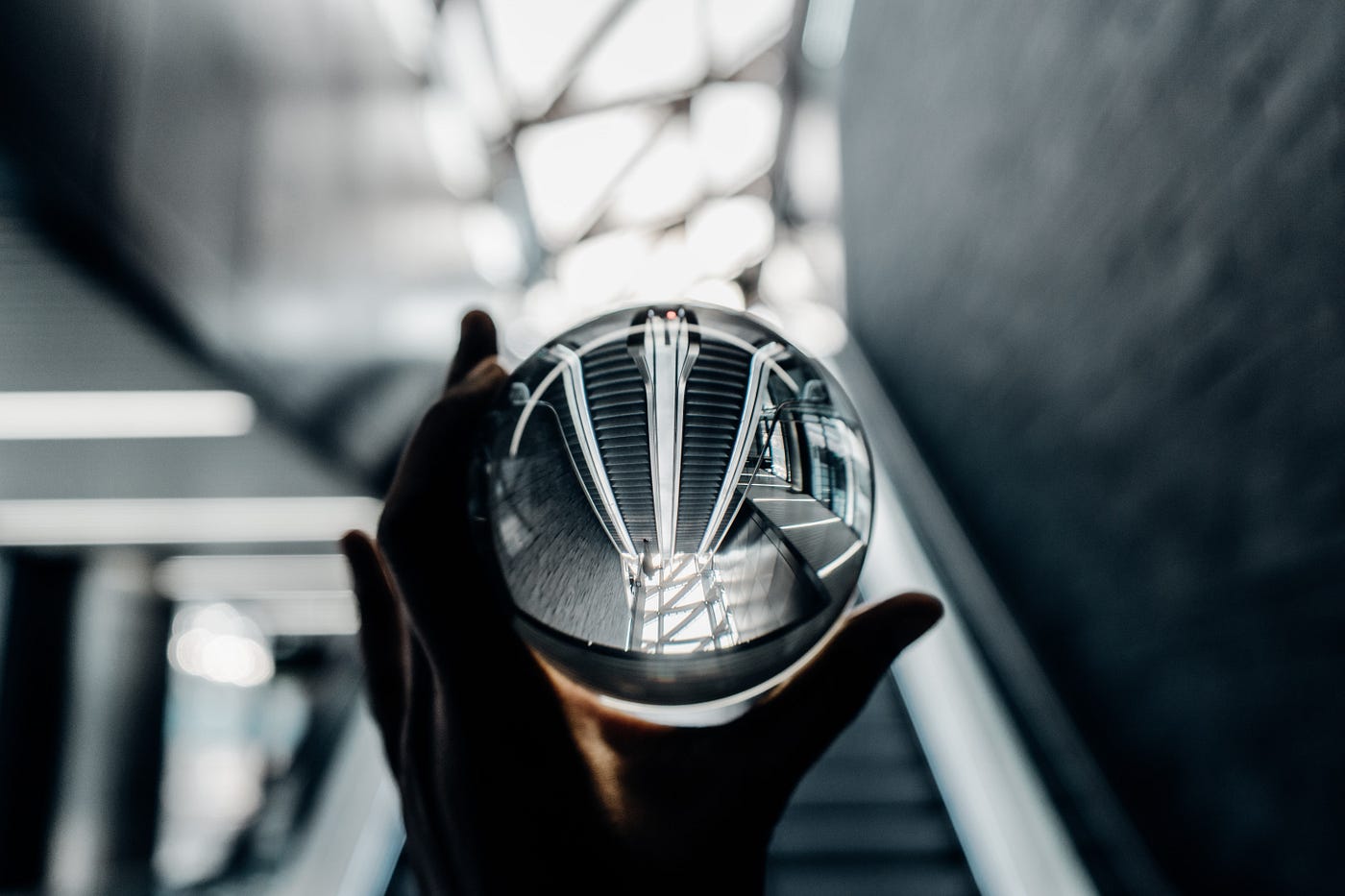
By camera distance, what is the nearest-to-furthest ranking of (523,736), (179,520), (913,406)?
(523,736)
(913,406)
(179,520)

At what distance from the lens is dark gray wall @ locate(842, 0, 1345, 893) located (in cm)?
162

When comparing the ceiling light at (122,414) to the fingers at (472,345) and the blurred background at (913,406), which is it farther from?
the fingers at (472,345)

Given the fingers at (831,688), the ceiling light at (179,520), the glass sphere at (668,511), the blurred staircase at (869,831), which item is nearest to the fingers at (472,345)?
the glass sphere at (668,511)

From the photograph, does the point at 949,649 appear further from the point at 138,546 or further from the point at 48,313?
the point at 138,546

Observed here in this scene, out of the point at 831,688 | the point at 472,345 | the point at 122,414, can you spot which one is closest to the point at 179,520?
the point at 122,414

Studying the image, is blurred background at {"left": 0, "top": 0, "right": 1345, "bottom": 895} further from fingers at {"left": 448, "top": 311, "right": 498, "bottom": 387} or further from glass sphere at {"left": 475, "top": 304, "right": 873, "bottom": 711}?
glass sphere at {"left": 475, "top": 304, "right": 873, "bottom": 711}

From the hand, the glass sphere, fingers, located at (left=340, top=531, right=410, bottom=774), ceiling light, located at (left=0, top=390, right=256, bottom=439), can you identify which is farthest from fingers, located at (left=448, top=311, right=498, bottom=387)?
ceiling light, located at (left=0, top=390, right=256, bottom=439)

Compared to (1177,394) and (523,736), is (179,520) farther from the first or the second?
(1177,394)

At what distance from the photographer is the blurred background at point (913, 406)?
1.78 metres

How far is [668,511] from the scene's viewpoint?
863mm

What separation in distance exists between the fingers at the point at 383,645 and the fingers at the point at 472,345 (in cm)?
27

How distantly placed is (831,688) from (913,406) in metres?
3.94

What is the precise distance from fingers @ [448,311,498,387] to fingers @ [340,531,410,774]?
0.27m

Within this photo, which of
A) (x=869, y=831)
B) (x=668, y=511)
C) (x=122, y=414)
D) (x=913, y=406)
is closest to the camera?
(x=668, y=511)
